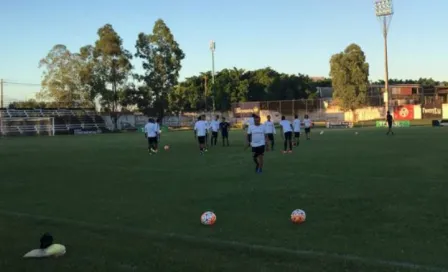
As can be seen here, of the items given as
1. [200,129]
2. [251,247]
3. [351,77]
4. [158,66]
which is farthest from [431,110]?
[251,247]

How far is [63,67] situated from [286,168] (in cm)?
6449

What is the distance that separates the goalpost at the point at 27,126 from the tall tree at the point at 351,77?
38.4m

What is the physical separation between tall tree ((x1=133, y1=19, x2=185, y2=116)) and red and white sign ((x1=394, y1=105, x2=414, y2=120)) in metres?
33.1

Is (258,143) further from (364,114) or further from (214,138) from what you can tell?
(364,114)

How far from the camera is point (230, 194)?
35.8ft

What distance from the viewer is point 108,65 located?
74.0 m

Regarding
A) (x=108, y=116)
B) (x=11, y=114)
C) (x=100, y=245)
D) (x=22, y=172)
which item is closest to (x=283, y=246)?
(x=100, y=245)

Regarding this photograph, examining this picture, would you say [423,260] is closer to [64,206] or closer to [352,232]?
[352,232]

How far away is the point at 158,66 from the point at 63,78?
14.1 metres

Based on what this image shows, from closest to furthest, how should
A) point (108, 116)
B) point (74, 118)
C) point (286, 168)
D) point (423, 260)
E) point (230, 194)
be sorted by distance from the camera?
point (423, 260)
point (230, 194)
point (286, 168)
point (74, 118)
point (108, 116)

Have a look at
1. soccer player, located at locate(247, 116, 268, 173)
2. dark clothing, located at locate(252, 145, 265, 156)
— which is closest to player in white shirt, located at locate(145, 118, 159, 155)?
soccer player, located at locate(247, 116, 268, 173)

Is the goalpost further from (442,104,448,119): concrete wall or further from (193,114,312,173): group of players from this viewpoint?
(442,104,448,119): concrete wall

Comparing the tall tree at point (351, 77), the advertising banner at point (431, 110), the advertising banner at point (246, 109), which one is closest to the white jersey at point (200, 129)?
the tall tree at point (351, 77)

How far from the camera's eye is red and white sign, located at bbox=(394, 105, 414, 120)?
6812 centimetres
